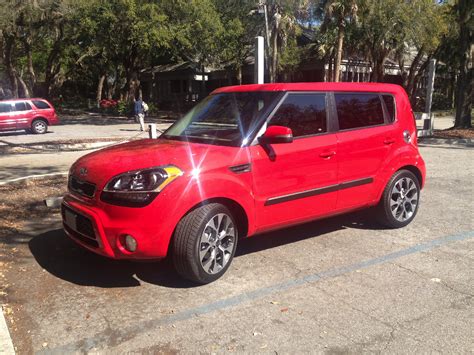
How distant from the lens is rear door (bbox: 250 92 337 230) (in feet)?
14.5

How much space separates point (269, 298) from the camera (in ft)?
12.9

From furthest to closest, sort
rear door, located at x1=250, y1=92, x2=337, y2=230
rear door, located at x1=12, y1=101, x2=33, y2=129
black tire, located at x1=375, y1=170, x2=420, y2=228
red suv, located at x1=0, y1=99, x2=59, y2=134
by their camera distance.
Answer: rear door, located at x1=12, y1=101, x2=33, y2=129 → red suv, located at x1=0, y1=99, x2=59, y2=134 → black tire, located at x1=375, y1=170, x2=420, y2=228 → rear door, located at x1=250, y1=92, x2=337, y2=230

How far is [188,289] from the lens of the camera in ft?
13.4

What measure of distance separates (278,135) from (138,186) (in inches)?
52.8

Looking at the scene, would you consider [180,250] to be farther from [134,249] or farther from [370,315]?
[370,315]

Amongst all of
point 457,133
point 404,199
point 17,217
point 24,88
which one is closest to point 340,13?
point 457,133

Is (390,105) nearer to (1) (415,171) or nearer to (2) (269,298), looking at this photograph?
(1) (415,171)

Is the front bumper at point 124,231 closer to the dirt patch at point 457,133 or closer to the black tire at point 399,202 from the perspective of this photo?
the black tire at point 399,202

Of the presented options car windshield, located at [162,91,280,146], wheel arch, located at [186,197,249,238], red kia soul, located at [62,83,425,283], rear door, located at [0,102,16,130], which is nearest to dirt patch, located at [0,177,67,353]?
red kia soul, located at [62,83,425,283]

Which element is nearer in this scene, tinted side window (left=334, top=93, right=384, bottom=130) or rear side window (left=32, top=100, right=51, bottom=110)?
tinted side window (left=334, top=93, right=384, bottom=130)

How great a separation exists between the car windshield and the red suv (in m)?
16.8

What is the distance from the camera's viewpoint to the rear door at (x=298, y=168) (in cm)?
441

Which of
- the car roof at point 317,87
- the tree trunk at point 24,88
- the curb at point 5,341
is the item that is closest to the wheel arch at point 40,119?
the car roof at point 317,87

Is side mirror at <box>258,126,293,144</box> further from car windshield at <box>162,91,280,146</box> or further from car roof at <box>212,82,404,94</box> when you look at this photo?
car roof at <box>212,82,404,94</box>
